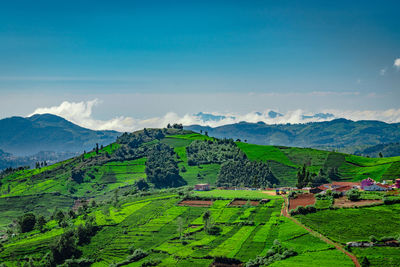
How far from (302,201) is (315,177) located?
57.5 m

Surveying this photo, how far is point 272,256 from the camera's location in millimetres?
79500

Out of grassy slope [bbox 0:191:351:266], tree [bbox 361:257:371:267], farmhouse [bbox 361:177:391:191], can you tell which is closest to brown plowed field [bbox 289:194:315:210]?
grassy slope [bbox 0:191:351:266]

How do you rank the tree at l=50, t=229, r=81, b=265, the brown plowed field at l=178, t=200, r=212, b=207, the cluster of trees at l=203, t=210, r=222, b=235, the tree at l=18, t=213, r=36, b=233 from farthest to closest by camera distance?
the brown plowed field at l=178, t=200, r=212, b=207, the tree at l=18, t=213, r=36, b=233, the cluster of trees at l=203, t=210, r=222, b=235, the tree at l=50, t=229, r=81, b=265

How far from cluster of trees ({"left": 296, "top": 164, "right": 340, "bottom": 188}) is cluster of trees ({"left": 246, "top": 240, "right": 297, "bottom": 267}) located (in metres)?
84.2

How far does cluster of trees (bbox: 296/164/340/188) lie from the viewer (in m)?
164

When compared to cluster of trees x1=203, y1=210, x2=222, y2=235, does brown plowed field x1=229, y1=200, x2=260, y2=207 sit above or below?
above

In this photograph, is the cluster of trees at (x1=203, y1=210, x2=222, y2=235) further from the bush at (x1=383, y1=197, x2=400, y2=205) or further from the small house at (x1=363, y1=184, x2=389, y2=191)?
the small house at (x1=363, y1=184, x2=389, y2=191)

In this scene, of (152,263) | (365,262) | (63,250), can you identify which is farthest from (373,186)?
(63,250)

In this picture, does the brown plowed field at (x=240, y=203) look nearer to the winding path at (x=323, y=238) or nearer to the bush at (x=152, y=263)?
the winding path at (x=323, y=238)

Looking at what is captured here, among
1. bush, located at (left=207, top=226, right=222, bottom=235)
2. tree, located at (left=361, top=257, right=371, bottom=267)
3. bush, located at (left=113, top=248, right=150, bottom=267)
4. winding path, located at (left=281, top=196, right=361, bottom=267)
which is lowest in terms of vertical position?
bush, located at (left=113, top=248, right=150, bottom=267)

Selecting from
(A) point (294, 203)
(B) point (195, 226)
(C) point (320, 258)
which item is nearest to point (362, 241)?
(C) point (320, 258)

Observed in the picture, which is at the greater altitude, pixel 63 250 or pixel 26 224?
pixel 63 250

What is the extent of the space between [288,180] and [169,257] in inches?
4821

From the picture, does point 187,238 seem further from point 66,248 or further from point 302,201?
point 302,201
